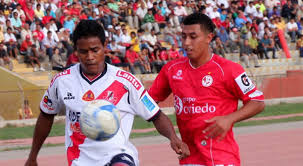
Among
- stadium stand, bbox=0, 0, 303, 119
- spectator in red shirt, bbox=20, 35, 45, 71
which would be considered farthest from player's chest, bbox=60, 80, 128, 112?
spectator in red shirt, bbox=20, 35, 45, 71

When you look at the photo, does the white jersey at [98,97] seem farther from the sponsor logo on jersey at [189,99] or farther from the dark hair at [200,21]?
the dark hair at [200,21]

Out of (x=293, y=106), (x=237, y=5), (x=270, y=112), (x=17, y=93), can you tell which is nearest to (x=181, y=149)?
(x=17, y=93)

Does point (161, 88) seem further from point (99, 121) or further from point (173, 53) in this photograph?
point (173, 53)

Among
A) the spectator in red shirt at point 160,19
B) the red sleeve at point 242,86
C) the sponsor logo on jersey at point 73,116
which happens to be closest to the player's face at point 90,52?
the sponsor logo on jersey at point 73,116

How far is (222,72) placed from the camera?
610cm

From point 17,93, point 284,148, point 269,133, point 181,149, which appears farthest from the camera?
point 17,93

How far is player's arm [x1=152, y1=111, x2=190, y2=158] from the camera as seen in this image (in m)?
5.75

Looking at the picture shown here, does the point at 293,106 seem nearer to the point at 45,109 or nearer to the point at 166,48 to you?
the point at 166,48

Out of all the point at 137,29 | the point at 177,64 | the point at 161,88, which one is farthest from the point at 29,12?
the point at 177,64

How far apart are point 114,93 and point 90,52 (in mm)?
430

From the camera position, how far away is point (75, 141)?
18.5 feet

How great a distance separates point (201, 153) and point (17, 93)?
13.4 m

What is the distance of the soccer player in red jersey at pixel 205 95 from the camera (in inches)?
234

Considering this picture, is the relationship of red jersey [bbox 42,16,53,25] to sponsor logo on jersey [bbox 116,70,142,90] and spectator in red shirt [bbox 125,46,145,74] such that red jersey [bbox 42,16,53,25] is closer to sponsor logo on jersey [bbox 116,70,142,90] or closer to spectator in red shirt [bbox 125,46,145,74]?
spectator in red shirt [bbox 125,46,145,74]
